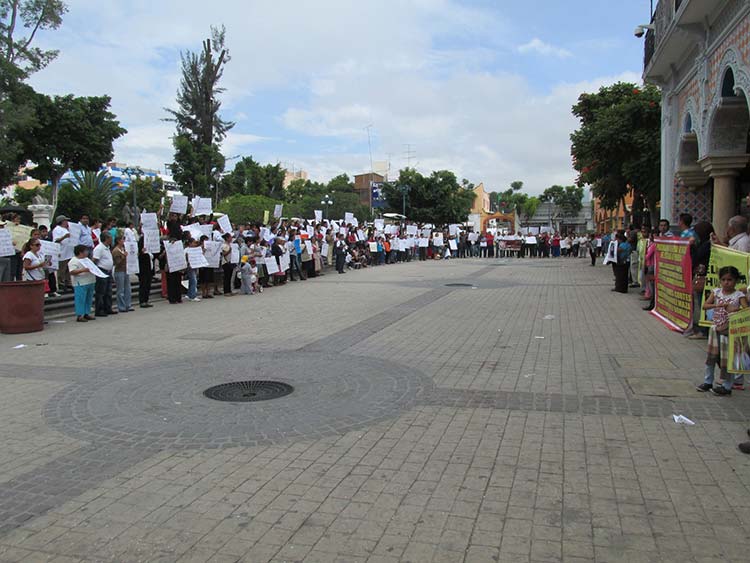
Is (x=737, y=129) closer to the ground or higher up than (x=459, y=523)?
higher up

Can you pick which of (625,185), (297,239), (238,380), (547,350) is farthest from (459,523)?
(625,185)

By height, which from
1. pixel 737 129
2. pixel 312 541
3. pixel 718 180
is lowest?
pixel 312 541

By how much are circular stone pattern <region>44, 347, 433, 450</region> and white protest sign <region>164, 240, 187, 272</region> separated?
6770 mm

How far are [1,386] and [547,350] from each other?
691 cm

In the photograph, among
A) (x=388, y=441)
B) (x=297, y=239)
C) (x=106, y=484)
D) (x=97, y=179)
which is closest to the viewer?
(x=106, y=484)

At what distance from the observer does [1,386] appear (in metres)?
6.68

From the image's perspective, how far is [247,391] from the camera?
21.2 feet

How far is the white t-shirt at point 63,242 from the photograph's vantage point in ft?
43.0

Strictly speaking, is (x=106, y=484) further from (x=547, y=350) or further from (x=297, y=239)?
(x=297, y=239)

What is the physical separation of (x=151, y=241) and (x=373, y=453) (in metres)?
10.9

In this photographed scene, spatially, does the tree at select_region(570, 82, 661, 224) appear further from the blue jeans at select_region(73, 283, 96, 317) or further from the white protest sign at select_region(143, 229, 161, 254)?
the blue jeans at select_region(73, 283, 96, 317)

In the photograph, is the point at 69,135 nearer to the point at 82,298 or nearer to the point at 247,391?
the point at 82,298

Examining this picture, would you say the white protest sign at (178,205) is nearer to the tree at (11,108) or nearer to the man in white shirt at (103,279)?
the man in white shirt at (103,279)

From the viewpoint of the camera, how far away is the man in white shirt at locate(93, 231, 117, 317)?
11922 mm
